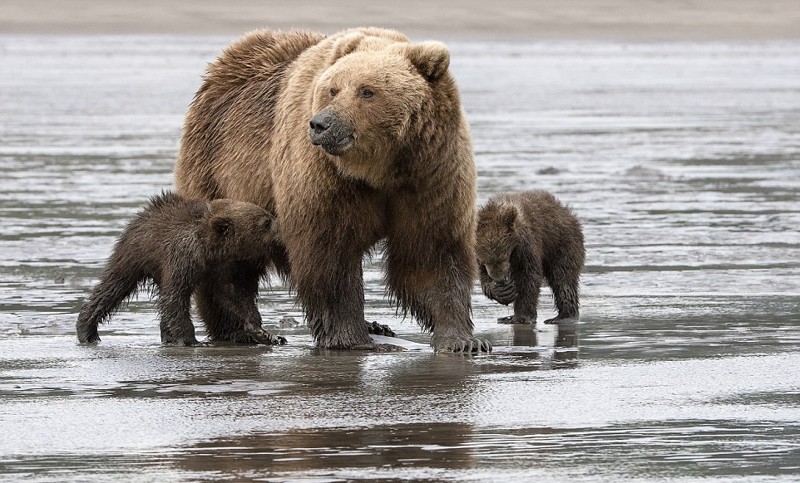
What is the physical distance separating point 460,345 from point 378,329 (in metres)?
0.81

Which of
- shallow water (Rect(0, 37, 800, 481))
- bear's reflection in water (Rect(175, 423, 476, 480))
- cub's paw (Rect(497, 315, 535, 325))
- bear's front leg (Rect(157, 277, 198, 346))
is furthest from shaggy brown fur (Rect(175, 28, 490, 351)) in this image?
bear's reflection in water (Rect(175, 423, 476, 480))

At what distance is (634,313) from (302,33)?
2.63 metres

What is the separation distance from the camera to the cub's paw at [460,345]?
7828 millimetres

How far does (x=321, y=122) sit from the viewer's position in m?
7.32

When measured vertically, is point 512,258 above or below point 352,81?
below

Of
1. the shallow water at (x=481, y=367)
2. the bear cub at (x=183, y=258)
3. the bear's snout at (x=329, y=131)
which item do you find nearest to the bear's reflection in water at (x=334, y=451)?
the shallow water at (x=481, y=367)

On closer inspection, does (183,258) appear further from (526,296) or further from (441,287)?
(526,296)

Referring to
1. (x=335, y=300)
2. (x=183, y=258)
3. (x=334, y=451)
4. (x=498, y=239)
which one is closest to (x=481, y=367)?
(x=335, y=300)

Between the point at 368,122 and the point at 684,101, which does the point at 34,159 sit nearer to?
the point at 368,122

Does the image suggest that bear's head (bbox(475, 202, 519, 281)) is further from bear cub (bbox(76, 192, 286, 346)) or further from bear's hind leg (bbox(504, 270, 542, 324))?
bear cub (bbox(76, 192, 286, 346))

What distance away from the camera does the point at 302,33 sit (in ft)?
31.4

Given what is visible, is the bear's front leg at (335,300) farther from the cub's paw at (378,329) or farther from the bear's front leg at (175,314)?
the bear's front leg at (175,314)

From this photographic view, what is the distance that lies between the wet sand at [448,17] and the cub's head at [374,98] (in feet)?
195

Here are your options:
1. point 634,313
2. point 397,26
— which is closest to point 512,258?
point 634,313
